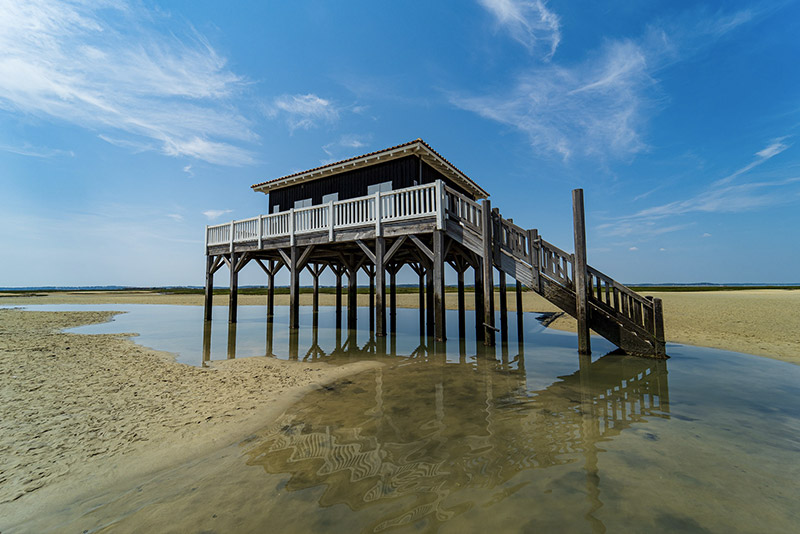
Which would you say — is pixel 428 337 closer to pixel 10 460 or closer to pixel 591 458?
pixel 591 458

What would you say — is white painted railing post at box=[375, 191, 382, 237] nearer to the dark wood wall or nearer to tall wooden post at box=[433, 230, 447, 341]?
the dark wood wall

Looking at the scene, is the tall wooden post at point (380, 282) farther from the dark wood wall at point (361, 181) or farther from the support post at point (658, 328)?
the support post at point (658, 328)

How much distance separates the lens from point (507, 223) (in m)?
9.49

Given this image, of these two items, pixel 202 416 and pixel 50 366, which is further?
pixel 50 366

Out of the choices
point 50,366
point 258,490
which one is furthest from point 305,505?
point 50,366

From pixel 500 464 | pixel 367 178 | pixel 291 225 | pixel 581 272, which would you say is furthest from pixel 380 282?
pixel 500 464

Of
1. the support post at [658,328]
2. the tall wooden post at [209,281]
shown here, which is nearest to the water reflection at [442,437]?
the support post at [658,328]

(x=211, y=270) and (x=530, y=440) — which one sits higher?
(x=211, y=270)

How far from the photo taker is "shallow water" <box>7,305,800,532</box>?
91.0 inches

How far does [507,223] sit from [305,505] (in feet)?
28.5

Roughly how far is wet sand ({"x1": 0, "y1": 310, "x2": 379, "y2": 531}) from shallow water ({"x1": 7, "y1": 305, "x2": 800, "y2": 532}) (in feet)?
1.36

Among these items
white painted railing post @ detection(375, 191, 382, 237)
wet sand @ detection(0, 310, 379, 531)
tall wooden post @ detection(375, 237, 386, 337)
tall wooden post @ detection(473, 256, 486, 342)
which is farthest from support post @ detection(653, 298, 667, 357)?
white painted railing post @ detection(375, 191, 382, 237)

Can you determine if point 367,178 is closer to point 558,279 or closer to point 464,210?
point 464,210

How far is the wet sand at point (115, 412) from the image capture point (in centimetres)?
297
